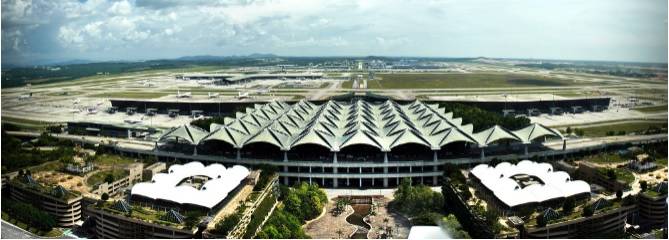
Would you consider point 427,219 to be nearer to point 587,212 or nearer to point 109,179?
point 587,212

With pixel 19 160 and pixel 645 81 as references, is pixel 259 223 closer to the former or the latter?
pixel 19 160

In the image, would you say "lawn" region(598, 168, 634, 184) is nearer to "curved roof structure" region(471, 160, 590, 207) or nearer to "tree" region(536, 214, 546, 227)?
"curved roof structure" region(471, 160, 590, 207)

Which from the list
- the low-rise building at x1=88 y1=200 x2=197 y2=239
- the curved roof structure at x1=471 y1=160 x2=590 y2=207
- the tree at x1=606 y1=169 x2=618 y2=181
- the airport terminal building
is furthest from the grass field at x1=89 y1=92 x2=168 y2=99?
the tree at x1=606 y1=169 x2=618 y2=181

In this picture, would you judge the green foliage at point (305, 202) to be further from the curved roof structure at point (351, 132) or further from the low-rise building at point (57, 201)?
the low-rise building at point (57, 201)

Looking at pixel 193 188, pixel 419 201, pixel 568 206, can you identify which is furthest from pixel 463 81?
pixel 193 188

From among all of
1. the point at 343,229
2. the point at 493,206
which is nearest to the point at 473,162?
the point at 493,206

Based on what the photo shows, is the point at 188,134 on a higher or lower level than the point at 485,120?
higher
